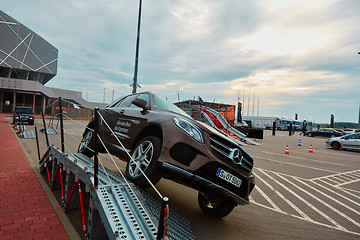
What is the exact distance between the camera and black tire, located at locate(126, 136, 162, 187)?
9.28ft

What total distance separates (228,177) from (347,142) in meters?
17.7

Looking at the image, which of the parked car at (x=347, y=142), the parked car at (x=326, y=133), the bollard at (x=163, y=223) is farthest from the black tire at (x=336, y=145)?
the bollard at (x=163, y=223)

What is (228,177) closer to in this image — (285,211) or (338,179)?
(285,211)

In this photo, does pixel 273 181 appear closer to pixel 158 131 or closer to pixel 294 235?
pixel 294 235

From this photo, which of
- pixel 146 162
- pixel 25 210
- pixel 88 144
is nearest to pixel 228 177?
pixel 146 162

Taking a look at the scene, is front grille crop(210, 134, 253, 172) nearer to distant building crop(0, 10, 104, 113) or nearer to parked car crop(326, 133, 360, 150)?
parked car crop(326, 133, 360, 150)

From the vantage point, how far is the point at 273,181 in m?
6.36

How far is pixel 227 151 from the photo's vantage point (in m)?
2.91

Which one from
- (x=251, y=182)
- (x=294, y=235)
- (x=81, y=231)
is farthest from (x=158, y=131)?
(x=294, y=235)

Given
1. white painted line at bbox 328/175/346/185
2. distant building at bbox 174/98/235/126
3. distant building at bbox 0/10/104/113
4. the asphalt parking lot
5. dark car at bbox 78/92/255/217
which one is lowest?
the asphalt parking lot

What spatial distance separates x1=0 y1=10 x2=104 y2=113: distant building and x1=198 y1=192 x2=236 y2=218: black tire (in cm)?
4199


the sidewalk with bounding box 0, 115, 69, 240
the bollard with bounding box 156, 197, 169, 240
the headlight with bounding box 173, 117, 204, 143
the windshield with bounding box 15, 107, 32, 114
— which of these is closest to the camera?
the bollard with bounding box 156, 197, 169, 240

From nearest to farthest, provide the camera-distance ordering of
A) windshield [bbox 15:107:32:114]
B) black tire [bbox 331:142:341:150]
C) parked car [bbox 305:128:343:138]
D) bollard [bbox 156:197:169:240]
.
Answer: bollard [bbox 156:197:169:240]
black tire [bbox 331:142:341:150]
windshield [bbox 15:107:32:114]
parked car [bbox 305:128:343:138]

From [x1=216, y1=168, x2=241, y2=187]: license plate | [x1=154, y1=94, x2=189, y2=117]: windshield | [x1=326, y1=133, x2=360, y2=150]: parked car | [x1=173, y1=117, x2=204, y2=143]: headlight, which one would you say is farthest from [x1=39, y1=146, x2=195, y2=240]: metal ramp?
[x1=326, y1=133, x2=360, y2=150]: parked car
